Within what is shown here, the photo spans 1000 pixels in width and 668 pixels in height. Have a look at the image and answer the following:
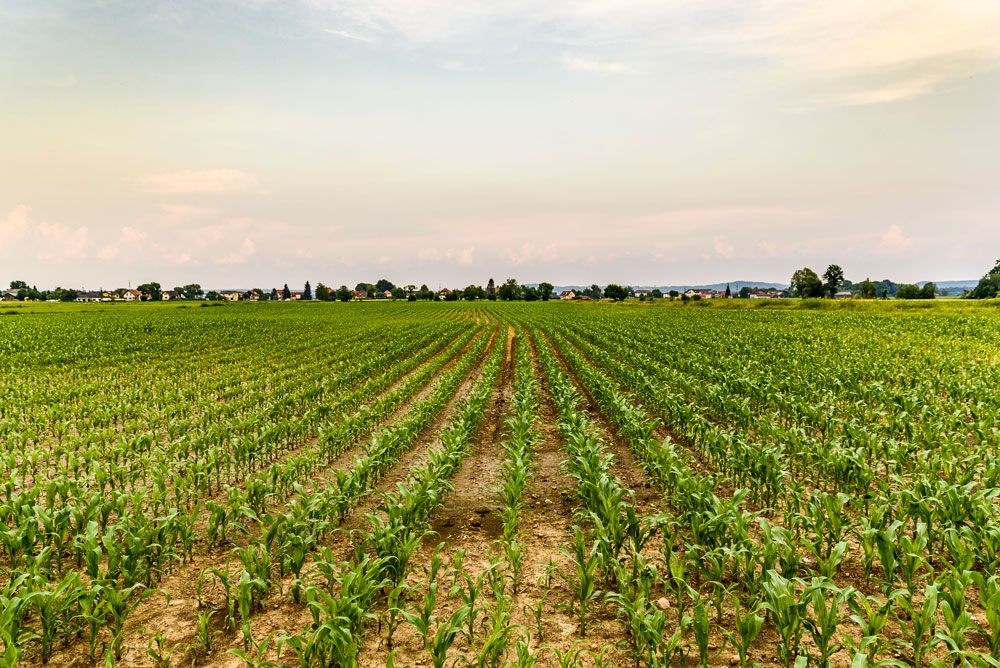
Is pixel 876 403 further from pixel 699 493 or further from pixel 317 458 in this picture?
pixel 317 458

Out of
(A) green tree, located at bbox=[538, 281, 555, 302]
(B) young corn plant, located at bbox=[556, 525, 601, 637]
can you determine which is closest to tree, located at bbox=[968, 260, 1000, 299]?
(A) green tree, located at bbox=[538, 281, 555, 302]

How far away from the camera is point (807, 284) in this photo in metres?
129

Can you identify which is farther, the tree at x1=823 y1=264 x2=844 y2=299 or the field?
the tree at x1=823 y1=264 x2=844 y2=299

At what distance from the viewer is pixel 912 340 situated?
79.9ft

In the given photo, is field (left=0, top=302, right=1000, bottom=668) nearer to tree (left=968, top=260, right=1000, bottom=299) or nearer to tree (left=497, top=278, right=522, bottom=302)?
tree (left=968, top=260, right=1000, bottom=299)

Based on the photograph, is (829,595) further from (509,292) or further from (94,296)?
(94,296)

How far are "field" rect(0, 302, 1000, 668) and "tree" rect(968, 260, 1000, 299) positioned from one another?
117 m

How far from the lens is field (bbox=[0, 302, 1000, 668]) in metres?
3.82

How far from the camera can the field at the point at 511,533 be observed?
150 inches

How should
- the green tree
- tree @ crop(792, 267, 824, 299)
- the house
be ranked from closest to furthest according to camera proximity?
tree @ crop(792, 267, 824, 299), the house, the green tree

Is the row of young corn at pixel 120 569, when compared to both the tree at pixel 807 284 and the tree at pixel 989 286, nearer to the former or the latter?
the tree at pixel 989 286

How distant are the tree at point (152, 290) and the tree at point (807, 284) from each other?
201 m

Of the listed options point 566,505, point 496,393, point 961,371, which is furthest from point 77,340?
point 961,371

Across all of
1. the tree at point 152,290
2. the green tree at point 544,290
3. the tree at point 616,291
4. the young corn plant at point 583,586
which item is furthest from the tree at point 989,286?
the tree at point 152,290
